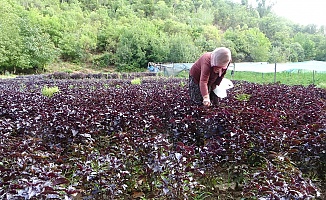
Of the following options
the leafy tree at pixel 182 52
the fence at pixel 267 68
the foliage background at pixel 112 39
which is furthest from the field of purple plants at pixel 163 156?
the leafy tree at pixel 182 52

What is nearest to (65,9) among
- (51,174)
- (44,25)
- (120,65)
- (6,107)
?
(44,25)

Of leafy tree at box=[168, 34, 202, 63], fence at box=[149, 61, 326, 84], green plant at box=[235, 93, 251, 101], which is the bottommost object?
green plant at box=[235, 93, 251, 101]

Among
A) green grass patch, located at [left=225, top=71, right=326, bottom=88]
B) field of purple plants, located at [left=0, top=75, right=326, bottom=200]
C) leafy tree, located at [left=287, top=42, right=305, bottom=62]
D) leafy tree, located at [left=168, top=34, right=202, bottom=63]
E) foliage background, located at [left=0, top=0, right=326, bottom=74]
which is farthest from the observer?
leafy tree, located at [left=287, top=42, right=305, bottom=62]

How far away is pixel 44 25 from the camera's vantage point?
42438mm

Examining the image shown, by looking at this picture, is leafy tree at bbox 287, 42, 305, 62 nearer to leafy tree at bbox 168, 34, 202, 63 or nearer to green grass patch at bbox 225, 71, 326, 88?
leafy tree at bbox 168, 34, 202, 63

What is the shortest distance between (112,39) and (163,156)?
150 feet

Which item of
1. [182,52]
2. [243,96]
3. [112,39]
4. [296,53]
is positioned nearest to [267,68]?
[243,96]

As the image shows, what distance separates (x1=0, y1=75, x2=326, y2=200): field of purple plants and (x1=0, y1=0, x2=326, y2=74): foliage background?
2969 cm

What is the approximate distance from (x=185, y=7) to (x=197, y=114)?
83372mm

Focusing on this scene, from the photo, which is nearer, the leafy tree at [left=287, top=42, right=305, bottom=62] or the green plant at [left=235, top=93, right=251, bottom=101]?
the green plant at [left=235, top=93, right=251, bottom=101]

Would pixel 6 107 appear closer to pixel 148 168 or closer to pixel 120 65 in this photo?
pixel 148 168

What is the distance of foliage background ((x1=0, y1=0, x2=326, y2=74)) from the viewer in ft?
108

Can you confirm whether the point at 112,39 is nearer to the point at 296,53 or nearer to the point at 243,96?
the point at 296,53

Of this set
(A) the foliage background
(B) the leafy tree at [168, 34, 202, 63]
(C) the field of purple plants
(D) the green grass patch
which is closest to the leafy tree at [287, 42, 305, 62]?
(A) the foliage background
